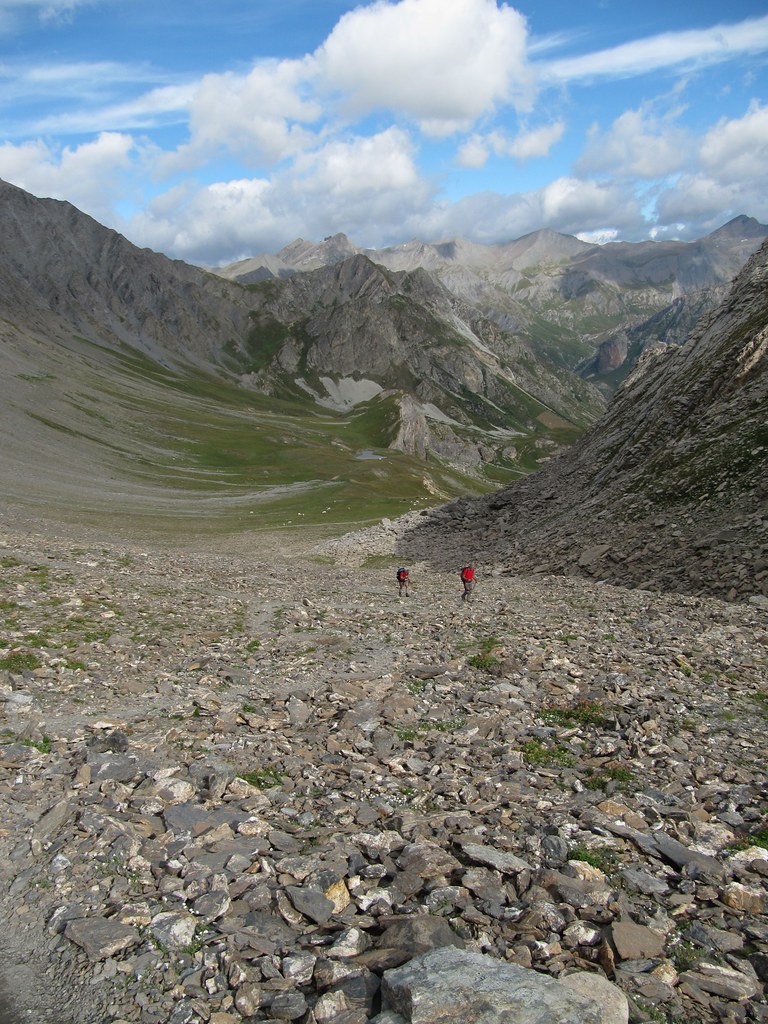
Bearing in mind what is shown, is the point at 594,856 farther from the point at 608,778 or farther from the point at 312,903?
the point at 312,903

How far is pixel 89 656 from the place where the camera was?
1841 centimetres

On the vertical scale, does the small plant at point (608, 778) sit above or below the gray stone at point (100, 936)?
above

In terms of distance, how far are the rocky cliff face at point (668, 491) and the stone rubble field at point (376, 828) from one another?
12083 mm

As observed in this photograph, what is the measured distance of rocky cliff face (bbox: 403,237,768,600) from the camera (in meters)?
33.5

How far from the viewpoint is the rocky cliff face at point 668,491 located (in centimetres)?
3353

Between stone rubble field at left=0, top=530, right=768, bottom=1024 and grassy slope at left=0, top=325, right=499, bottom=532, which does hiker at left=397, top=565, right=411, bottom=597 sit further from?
grassy slope at left=0, top=325, right=499, bottom=532

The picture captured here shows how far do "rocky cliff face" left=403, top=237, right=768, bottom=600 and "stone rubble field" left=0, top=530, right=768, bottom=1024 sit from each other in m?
12.1

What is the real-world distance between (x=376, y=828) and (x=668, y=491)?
35393 millimetres

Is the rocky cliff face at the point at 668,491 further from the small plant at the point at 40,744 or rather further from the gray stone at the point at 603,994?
the small plant at the point at 40,744

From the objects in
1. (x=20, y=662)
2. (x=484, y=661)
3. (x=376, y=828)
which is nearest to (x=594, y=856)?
(x=376, y=828)

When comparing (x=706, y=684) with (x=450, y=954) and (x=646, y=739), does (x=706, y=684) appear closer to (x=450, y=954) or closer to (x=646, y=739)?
(x=646, y=739)

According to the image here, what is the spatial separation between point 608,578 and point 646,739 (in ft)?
74.7

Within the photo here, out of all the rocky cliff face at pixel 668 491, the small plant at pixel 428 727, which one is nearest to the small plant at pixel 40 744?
the small plant at pixel 428 727

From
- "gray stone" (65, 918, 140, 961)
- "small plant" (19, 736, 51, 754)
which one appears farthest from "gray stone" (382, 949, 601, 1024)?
"small plant" (19, 736, 51, 754)
